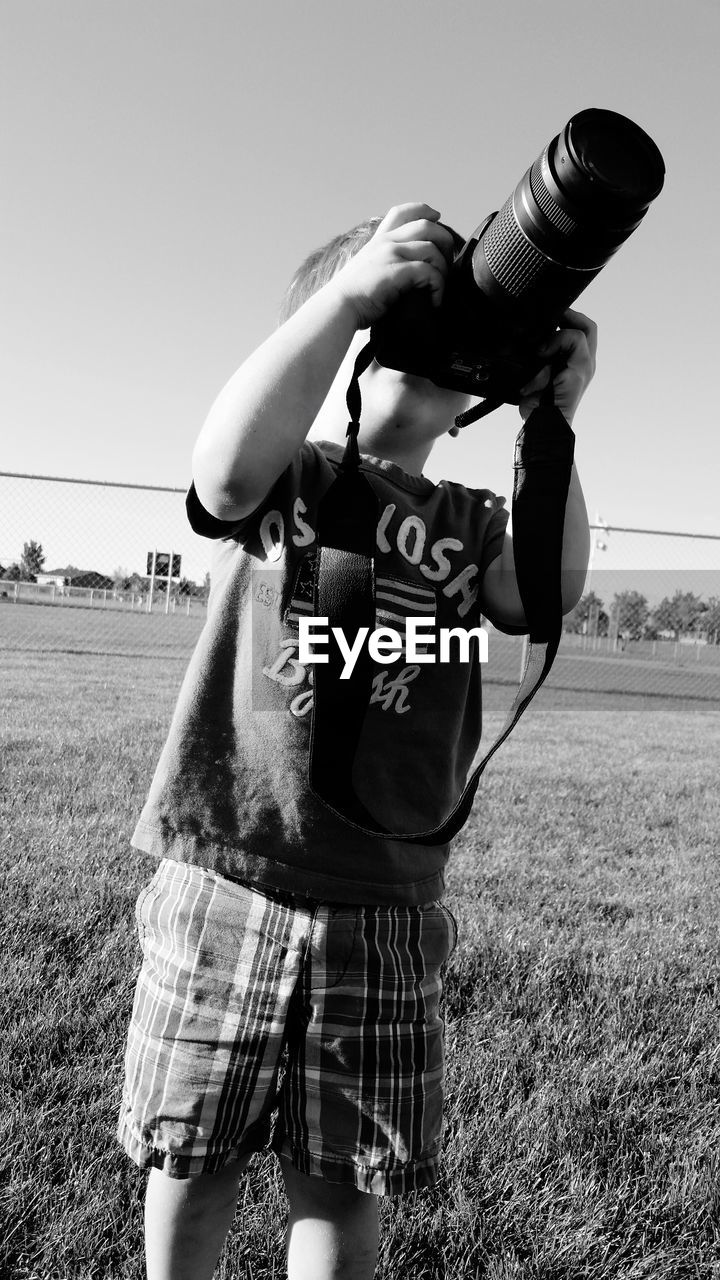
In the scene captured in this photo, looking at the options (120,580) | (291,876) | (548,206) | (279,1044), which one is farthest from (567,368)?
(120,580)

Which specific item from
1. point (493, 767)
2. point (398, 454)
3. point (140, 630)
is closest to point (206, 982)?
point (398, 454)

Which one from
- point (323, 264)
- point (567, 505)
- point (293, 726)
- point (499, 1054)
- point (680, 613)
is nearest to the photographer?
point (293, 726)

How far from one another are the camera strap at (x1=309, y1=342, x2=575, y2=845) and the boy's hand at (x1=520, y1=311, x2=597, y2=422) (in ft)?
0.27

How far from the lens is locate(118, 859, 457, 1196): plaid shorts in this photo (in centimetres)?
108

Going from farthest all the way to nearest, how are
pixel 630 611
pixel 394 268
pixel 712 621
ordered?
1. pixel 712 621
2. pixel 630 611
3. pixel 394 268

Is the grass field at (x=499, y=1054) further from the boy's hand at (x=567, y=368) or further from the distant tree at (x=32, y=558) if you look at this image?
the distant tree at (x=32, y=558)

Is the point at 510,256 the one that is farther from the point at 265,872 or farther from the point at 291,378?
the point at 265,872

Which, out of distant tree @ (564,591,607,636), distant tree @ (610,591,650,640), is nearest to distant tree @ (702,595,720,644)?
distant tree @ (610,591,650,640)

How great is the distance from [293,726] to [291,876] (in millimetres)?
197

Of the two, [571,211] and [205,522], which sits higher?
[571,211]

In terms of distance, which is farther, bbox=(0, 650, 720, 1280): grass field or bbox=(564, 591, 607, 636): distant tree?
bbox=(564, 591, 607, 636): distant tree

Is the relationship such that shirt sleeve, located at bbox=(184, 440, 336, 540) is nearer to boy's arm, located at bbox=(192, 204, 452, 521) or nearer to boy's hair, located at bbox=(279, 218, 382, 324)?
boy's arm, located at bbox=(192, 204, 452, 521)

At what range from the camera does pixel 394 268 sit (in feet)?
3.55

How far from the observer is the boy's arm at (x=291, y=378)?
3.44ft
